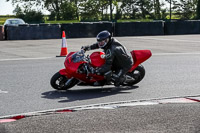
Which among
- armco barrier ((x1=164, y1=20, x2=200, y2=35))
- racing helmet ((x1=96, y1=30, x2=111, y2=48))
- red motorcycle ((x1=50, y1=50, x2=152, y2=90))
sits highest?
racing helmet ((x1=96, y1=30, x2=111, y2=48))

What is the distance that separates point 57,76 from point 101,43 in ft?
3.55

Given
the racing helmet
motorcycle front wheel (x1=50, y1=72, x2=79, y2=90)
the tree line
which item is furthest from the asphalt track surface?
the tree line

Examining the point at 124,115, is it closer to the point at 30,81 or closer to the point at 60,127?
the point at 60,127

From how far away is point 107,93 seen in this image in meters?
8.60

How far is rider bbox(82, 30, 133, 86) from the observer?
855 centimetres

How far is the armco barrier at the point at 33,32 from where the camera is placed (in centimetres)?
2625

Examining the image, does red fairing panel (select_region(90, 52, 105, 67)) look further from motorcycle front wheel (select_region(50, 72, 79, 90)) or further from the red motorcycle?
motorcycle front wheel (select_region(50, 72, 79, 90))

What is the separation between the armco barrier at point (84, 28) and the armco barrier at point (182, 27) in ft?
13.9

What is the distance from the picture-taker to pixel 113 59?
29.0ft

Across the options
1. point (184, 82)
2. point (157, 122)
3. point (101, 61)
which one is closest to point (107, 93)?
point (101, 61)

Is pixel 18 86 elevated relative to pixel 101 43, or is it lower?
lower

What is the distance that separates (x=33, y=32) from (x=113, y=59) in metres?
18.3

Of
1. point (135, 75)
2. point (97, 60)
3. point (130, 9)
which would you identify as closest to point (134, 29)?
point (135, 75)

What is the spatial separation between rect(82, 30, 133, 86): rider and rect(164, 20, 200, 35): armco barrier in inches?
850
